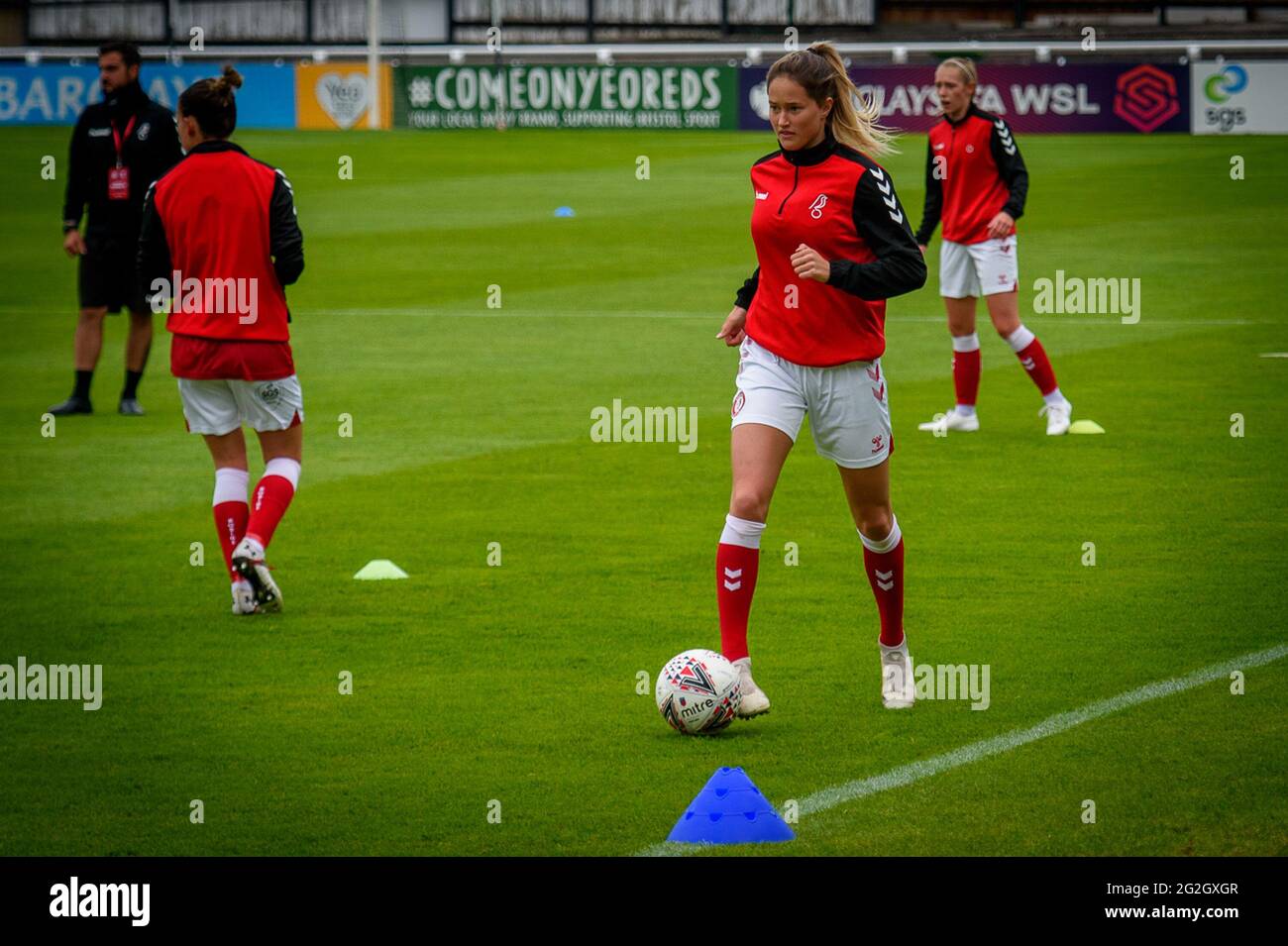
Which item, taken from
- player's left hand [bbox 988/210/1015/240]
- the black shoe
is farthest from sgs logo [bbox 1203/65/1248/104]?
the black shoe

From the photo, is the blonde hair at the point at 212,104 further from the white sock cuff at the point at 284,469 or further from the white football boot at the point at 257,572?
the white football boot at the point at 257,572

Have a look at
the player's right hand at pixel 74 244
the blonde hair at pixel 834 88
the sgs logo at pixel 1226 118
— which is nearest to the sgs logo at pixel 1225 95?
the sgs logo at pixel 1226 118

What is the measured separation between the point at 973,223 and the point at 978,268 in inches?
12.2

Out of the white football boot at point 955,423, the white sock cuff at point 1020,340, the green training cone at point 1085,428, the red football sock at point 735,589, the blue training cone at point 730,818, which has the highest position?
the white sock cuff at point 1020,340

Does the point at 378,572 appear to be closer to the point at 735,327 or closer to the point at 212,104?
the point at 212,104

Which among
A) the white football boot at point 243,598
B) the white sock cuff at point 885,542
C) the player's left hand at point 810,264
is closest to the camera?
the player's left hand at point 810,264

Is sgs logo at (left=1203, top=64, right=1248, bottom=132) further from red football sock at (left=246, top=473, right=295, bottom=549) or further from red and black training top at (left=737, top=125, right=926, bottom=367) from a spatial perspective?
red and black training top at (left=737, top=125, right=926, bottom=367)

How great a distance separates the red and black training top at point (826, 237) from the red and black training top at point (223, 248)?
8.51ft

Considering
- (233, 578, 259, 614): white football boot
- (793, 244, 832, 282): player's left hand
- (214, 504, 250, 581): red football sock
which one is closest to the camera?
(793, 244, 832, 282): player's left hand

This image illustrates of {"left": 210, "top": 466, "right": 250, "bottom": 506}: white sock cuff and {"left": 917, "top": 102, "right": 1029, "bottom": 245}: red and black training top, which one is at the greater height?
{"left": 917, "top": 102, "right": 1029, "bottom": 245}: red and black training top

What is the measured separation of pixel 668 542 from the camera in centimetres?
1050

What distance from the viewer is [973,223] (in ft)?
44.3

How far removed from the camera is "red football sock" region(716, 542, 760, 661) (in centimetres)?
710

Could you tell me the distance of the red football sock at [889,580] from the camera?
7.37m
